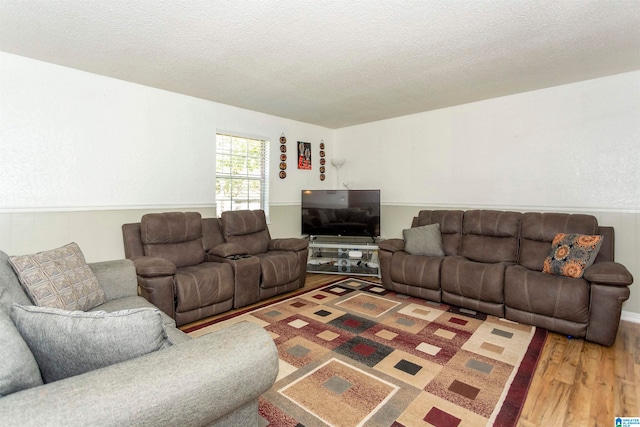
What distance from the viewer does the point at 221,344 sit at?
1061mm

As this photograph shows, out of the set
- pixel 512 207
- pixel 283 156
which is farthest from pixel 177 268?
pixel 512 207

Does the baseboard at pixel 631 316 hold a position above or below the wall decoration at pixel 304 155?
below

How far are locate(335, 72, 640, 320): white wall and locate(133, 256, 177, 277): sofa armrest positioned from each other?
3.35 meters

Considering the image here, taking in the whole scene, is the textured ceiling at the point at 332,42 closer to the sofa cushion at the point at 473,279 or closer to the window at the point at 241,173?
the window at the point at 241,173

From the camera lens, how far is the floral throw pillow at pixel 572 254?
2.82 meters

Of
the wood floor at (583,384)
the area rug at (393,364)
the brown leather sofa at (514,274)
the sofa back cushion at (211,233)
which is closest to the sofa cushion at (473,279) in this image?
the brown leather sofa at (514,274)

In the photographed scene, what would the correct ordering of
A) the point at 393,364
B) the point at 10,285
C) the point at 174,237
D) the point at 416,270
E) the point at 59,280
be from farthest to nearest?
1. the point at 416,270
2. the point at 174,237
3. the point at 393,364
4. the point at 59,280
5. the point at 10,285

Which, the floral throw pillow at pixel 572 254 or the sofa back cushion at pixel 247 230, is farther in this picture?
the sofa back cushion at pixel 247 230

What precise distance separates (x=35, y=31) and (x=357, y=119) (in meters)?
3.79

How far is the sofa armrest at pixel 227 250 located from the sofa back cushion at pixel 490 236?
2534 mm

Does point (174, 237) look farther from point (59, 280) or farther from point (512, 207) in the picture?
point (512, 207)

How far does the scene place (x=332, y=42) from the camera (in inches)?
99.4

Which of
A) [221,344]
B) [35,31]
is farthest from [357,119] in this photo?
[221,344]

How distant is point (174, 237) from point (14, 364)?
2671mm
